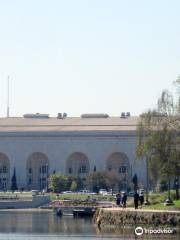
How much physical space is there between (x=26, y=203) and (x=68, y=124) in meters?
54.1

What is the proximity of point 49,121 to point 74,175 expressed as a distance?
46.7ft

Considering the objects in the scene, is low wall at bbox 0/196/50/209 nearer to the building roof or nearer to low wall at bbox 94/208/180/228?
the building roof

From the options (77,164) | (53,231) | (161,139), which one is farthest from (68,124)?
(53,231)

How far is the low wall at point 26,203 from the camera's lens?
120 metres

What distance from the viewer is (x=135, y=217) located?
6888 cm

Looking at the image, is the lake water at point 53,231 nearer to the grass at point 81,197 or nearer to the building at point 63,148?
the grass at point 81,197

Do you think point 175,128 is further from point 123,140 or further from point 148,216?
point 123,140

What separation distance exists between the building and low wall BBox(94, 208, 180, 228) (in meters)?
94.6

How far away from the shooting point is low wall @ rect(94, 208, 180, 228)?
66350 mm

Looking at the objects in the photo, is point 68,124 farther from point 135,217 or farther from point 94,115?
point 135,217

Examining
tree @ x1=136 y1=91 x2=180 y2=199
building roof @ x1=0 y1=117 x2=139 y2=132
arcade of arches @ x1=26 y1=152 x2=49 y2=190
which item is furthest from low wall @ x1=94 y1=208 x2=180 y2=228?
arcade of arches @ x1=26 y1=152 x2=49 y2=190

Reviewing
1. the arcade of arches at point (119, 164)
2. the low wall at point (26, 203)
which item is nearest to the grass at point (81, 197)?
the low wall at point (26, 203)

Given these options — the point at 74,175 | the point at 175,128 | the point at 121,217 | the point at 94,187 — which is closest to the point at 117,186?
the point at 94,187

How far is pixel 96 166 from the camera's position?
170m
